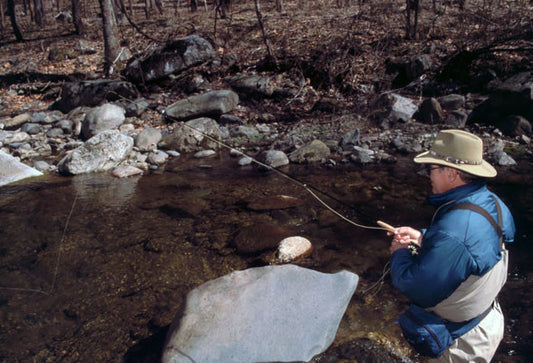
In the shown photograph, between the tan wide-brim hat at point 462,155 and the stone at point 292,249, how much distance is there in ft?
8.87

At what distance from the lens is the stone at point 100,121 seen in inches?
383

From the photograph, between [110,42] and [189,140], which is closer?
[189,140]

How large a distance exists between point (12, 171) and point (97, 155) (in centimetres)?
152

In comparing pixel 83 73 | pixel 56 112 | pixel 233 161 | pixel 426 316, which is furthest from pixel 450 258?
pixel 83 73

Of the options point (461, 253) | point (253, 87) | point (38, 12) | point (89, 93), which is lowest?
A: point (89, 93)

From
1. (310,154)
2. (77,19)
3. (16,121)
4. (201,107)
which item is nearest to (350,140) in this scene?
(310,154)

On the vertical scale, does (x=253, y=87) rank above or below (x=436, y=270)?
below

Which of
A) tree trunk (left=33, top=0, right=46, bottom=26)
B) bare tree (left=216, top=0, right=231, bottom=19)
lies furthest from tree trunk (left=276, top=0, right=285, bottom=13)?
tree trunk (left=33, top=0, right=46, bottom=26)

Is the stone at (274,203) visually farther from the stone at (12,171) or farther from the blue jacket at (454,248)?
the stone at (12,171)

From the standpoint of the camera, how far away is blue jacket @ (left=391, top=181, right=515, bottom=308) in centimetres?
172

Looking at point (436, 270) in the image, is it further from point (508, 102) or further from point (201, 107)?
point (201, 107)

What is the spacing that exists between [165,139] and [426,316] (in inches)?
322

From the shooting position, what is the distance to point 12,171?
7383 mm

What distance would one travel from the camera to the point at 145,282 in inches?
162
